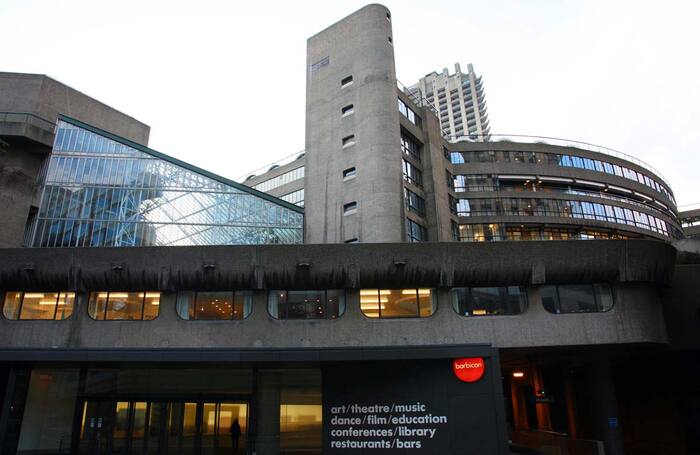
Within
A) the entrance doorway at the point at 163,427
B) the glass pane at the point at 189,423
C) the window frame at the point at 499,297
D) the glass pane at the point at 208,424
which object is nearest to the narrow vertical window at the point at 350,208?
the window frame at the point at 499,297

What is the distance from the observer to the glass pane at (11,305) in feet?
79.5

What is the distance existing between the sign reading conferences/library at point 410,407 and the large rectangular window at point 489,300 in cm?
322

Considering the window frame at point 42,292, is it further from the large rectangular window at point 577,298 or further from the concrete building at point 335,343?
the large rectangular window at point 577,298

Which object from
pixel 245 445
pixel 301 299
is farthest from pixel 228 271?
pixel 245 445

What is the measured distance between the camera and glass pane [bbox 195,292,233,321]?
23453 mm

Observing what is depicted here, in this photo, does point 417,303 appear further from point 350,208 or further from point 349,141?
point 349,141

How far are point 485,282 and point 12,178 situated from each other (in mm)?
31809

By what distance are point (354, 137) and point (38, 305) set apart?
25.3 meters

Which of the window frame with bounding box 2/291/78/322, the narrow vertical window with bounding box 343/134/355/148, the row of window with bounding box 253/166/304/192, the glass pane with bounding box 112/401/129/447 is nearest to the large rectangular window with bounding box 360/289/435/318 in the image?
the glass pane with bounding box 112/401/129/447

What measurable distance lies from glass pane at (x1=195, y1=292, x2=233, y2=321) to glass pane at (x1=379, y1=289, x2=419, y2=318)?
7.57 metres

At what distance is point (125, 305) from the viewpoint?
23922mm

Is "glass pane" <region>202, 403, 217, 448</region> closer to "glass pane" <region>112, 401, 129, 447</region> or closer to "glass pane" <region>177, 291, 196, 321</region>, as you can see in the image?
"glass pane" <region>112, 401, 129, 447</region>

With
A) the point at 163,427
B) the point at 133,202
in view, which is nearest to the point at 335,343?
the point at 163,427

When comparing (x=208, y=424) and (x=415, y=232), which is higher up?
(x=415, y=232)
